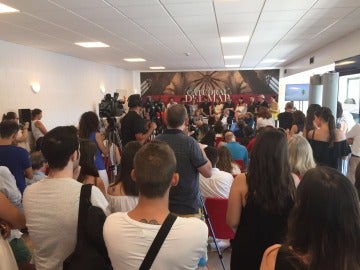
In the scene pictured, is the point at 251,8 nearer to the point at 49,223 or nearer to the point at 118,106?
the point at 118,106

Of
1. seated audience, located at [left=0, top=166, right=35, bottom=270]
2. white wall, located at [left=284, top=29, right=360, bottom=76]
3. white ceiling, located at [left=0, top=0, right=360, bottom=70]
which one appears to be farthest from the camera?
white wall, located at [left=284, top=29, right=360, bottom=76]

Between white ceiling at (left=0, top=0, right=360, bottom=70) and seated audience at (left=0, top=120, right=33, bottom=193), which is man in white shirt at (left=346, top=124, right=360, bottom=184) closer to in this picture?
white ceiling at (left=0, top=0, right=360, bottom=70)

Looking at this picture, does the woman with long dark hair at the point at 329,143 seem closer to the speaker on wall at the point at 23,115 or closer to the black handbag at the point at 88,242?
the black handbag at the point at 88,242

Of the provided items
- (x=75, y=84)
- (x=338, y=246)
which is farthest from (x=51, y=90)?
(x=338, y=246)

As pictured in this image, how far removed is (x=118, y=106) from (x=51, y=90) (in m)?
3.60

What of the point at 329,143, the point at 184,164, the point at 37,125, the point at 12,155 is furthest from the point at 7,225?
the point at 37,125

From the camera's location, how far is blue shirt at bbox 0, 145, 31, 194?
3.21 m

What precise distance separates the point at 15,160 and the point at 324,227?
3096 mm

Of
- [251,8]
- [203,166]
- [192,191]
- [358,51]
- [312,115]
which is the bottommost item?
[192,191]

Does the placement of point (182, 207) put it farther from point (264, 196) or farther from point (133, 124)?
point (133, 124)

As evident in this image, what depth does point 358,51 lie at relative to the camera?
18.8 feet

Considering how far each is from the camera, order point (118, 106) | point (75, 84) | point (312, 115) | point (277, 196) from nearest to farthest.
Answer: point (277, 196) < point (312, 115) < point (118, 106) < point (75, 84)

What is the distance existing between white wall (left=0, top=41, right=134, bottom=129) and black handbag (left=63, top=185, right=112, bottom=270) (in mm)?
5875

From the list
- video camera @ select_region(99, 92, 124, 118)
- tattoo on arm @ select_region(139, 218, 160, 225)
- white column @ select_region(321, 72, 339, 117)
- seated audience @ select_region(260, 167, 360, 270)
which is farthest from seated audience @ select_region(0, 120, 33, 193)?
white column @ select_region(321, 72, 339, 117)
